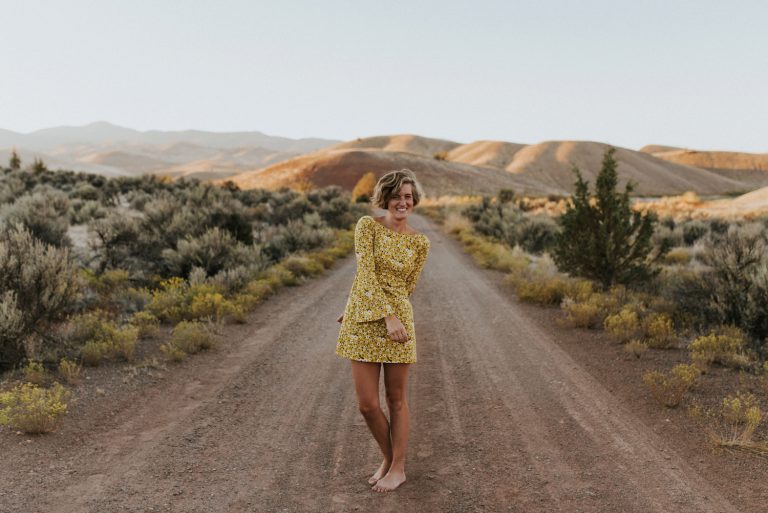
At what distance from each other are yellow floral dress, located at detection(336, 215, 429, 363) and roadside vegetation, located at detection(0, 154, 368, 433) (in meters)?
3.26

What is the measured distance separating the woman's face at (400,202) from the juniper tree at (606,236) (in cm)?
852

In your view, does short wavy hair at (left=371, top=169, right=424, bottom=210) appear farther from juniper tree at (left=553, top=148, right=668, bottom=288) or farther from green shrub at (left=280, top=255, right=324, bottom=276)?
green shrub at (left=280, top=255, right=324, bottom=276)

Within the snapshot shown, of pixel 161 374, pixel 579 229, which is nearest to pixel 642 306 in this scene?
pixel 579 229

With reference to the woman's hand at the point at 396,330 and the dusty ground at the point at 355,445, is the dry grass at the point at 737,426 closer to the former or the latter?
the dusty ground at the point at 355,445

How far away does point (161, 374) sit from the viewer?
6.48m

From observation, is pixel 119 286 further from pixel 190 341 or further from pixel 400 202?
pixel 400 202

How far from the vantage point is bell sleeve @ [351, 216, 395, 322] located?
361 cm

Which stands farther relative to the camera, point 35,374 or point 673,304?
point 673,304

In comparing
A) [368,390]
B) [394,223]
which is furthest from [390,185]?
[368,390]

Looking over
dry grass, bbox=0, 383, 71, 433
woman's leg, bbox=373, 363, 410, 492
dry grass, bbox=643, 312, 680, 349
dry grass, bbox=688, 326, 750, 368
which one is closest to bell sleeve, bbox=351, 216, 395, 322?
woman's leg, bbox=373, 363, 410, 492

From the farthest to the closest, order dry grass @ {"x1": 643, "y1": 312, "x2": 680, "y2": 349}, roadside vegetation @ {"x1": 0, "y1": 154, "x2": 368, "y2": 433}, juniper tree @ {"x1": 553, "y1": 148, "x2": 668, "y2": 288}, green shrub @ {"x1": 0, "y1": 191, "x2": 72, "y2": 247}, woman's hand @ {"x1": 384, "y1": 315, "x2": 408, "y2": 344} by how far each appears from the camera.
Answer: green shrub @ {"x1": 0, "y1": 191, "x2": 72, "y2": 247} → juniper tree @ {"x1": 553, "y1": 148, "x2": 668, "y2": 288} → dry grass @ {"x1": 643, "y1": 312, "x2": 680, "y2": 349} → roadside vegetation @ {"x1": 0, "y1": 154, "x2": 368, "y2": 433} → woman's hand @ {"x1": 384, "y1": 315, "x2": 408, "y2": 344}

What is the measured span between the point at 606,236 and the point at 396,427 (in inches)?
341

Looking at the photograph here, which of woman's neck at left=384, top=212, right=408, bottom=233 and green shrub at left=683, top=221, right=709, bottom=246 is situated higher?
woman's neck at left=384, top=212, right=408, bottom=233

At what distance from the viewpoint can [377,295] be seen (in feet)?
11.9
